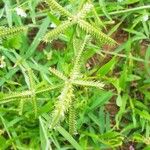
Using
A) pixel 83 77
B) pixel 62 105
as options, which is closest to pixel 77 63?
pixel 62 105

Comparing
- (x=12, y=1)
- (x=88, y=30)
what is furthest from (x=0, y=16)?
(x=88, y=30)

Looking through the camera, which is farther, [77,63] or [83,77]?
[83,77]

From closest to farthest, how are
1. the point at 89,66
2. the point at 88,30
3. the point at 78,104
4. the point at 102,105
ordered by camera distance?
the point at 88,30, the point at 78,104, the point at 102,105, the point at 89,66

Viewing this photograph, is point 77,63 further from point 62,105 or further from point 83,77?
point 83,77

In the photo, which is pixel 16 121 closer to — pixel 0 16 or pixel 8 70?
pixel 8 70

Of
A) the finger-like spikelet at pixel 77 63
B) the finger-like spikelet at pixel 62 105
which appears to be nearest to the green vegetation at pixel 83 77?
the finger-like spikelet at pixel 77 63

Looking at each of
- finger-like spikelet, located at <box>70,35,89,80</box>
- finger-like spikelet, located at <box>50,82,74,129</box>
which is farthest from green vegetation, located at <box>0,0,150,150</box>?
finger-like spikelet, located at <box>50,82,74,129</box>

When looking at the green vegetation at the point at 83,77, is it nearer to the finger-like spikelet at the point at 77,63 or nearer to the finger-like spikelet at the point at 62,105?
the finger-like spikelet at the point at 77,63

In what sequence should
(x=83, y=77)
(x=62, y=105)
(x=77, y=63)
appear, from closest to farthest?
(x=62, y=105)
(x=77, y=63)
(x=83, y=77)
